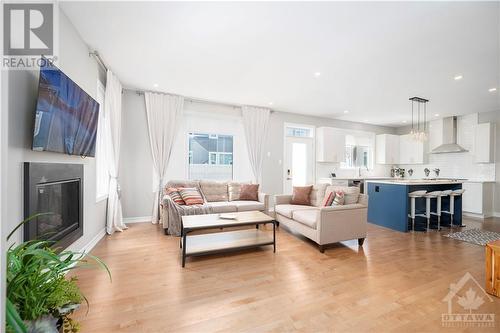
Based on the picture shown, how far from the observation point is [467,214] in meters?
5.34

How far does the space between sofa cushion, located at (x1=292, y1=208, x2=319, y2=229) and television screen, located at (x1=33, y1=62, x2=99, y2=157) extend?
9.88 ft

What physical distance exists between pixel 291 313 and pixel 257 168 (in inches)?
148

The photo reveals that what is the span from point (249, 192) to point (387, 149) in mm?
5215

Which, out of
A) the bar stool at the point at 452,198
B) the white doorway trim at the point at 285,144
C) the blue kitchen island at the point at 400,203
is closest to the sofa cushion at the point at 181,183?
the white doorway trim at the point at 285,144

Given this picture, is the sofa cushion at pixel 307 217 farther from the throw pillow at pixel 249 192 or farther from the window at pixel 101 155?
the window at pixel 101 155

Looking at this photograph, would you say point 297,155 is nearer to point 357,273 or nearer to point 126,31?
point 357,273

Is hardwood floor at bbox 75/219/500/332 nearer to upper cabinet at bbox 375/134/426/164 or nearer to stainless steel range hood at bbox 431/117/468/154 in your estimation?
stainless steel range hood at bbox 431/117/468/154

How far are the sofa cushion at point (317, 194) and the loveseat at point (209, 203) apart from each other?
0.89m

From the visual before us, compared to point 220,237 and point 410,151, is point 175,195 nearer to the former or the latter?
point 220,237

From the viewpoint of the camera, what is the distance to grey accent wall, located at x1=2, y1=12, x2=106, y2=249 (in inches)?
58.9

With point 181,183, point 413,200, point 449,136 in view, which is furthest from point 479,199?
point 181,183

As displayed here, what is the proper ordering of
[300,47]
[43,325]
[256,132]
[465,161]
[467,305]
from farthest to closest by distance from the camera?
[465,161], [256,132], [300,47], [467,305], [43,325]

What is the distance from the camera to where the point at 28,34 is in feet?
5.69

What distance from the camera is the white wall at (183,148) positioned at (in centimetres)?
430
